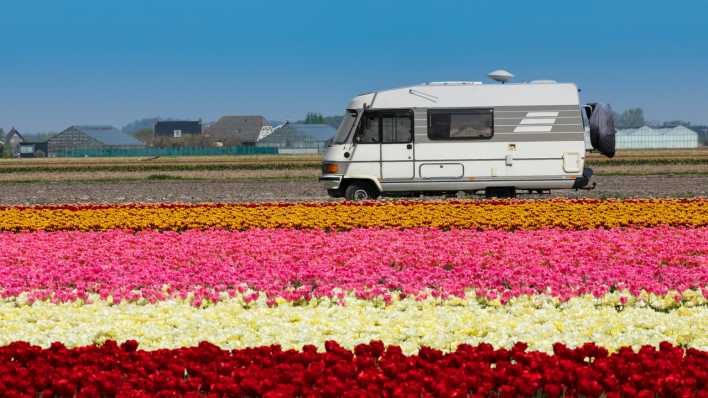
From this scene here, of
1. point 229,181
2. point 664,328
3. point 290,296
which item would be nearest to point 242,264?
point 290,296

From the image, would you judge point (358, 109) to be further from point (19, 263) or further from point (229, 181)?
point (229, 181)

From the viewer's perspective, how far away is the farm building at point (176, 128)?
196000 mm

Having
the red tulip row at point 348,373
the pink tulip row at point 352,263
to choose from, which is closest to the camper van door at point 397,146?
the pink tulip row at point 352,263

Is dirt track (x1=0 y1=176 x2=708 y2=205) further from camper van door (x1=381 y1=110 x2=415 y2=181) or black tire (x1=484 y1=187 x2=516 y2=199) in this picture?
camper van door (x1=381 y1=110 x2=415 y2=181)

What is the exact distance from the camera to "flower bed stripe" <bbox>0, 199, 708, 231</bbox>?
17672 millimetres

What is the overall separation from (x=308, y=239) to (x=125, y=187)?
2528 cm

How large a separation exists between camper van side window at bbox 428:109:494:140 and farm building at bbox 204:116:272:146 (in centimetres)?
14591

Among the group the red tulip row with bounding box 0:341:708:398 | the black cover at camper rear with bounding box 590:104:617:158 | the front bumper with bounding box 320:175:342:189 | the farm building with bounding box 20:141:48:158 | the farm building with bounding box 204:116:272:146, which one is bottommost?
the red tulip row with bounding box 0:341:708:398

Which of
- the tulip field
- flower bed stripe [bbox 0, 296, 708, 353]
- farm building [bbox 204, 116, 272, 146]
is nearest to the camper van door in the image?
the tulip field

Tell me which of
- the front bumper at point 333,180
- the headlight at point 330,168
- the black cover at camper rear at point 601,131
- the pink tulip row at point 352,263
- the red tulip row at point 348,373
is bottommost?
the pink tulip row at point 352,263

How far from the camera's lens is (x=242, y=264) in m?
12.6

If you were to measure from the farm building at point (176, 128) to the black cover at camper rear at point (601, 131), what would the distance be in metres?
176

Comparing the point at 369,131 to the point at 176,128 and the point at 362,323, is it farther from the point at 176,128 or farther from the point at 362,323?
the point at 176,128

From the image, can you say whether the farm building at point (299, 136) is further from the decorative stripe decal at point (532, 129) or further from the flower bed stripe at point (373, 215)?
the flower bed stripe at point (373, 215)
